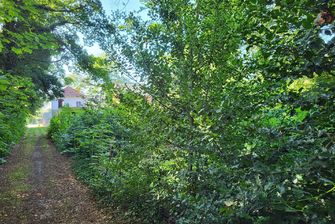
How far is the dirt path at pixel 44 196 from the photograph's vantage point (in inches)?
192

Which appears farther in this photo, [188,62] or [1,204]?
[1,204]

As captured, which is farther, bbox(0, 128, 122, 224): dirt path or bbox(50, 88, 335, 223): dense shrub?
bbox(0, 128, 122, 224): dirt path

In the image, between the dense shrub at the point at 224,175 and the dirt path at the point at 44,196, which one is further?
the dirt path at the point at 44,196

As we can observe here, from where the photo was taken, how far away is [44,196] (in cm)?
606

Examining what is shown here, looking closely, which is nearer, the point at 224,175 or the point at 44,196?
the point at 224,175

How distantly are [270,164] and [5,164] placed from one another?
984 centimetres

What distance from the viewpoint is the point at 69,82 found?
620 inches

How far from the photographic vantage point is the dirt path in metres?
4.88

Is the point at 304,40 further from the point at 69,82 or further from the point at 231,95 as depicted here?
the point at 69,82

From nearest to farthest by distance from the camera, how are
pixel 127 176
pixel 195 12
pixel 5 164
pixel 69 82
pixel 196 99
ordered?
pixel 196 99 < pixel 195 12 < pixel 127 176 < pixel 5 164 < pixel 69 82

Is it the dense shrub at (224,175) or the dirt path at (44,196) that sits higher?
the dense shrub at (224,175)

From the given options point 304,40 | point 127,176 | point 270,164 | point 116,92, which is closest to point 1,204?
point 127,176

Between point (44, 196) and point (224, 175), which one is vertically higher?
point (224, 175)

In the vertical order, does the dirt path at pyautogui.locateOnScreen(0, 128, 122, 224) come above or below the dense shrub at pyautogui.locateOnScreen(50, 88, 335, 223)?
below
